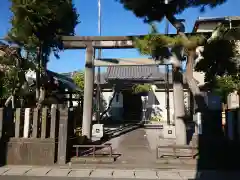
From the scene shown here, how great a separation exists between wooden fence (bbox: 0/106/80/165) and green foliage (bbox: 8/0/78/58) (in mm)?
3894

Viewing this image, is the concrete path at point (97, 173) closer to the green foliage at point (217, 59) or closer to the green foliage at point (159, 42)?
the green foliage at point (217, 59)

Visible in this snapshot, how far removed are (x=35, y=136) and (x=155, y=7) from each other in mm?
5693

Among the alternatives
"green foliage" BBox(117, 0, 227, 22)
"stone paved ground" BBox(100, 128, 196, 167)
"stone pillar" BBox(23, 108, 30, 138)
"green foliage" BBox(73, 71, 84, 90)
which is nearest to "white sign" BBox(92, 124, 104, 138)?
"stone paved ground" BBox(100, 128, 196, 167)

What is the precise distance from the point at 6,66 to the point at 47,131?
416 cm

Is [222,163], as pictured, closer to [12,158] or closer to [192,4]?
[192,4]

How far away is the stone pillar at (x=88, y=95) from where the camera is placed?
1161 cm

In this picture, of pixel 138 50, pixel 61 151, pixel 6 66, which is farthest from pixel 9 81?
pixel 138 50

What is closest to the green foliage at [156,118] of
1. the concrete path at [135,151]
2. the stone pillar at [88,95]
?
the concrete path at [135,151]

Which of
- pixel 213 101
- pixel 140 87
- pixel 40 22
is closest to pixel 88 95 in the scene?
pixel 40 22

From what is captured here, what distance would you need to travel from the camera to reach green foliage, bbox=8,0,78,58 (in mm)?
11367

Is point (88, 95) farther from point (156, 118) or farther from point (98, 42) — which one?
point (156, 118)

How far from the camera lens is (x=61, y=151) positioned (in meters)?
8.69

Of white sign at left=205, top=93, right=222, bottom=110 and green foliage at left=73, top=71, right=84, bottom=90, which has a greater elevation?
green foliage at left=73, top=71, right=84, bottom=90

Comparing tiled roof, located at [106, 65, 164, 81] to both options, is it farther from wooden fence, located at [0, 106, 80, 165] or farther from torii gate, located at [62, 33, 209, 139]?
wooden fence, located at [0, 106, 80, 165]
